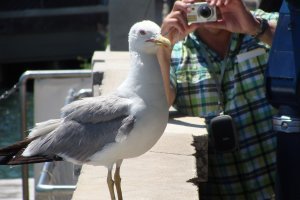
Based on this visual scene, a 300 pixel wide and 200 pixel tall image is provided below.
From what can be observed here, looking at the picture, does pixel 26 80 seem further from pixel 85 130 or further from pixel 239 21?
pixel 85 130

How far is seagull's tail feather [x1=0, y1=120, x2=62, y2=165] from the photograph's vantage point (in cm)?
360

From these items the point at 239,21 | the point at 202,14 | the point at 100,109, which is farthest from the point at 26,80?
the point at 100,109

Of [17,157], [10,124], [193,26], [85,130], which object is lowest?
[10,124]

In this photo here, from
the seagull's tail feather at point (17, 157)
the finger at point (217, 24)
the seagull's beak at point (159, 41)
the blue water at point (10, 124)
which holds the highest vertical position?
the seagull's beak at point (159, 41)

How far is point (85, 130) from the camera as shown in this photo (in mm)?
3615

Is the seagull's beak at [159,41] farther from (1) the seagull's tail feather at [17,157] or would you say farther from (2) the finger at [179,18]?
(2) the finger at [179,18]

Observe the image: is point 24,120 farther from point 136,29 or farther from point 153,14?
point 136,29

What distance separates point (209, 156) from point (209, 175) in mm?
96

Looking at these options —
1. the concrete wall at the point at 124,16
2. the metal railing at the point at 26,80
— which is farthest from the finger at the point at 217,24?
the concrete wall at the point at 124,16

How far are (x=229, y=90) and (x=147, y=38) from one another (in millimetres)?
1106

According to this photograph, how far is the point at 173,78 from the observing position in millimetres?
4586

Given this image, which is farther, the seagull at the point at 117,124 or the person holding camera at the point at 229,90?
the person holding camera at the point at 229,90

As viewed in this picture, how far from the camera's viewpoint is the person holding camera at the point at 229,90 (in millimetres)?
4469

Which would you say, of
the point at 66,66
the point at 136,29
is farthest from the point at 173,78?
the point at 66,66
